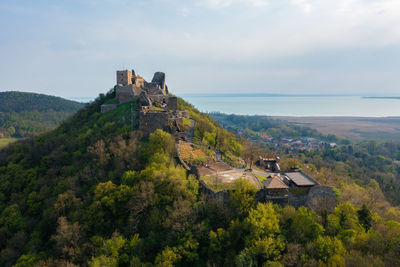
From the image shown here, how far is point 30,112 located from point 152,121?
457ft

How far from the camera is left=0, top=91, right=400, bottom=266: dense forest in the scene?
17.5m

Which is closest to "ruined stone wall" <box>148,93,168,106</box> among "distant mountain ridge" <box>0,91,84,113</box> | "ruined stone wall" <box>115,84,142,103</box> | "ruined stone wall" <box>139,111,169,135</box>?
"ruined stone wall" <box>115,84,142,103</box>

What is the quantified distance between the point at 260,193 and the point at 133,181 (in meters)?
13.0

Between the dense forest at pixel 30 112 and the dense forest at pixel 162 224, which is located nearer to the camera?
the dense forest at pixel 162 224

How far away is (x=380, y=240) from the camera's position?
17.6 m

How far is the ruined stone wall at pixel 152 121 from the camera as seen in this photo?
31.8m

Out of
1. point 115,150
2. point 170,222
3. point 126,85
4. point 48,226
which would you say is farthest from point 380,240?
point 126,85

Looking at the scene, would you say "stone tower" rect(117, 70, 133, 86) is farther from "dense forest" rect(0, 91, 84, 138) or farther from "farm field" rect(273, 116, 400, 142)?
"farm field" rect(273, 116, 400, 142)

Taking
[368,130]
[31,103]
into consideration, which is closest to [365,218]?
[31,103]

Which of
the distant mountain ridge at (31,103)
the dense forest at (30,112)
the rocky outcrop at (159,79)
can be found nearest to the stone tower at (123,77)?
the rocky outcrop at (159,79)

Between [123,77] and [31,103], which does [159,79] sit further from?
[31,103]

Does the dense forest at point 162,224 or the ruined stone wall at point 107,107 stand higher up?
the ruined stone wall at point 107,107

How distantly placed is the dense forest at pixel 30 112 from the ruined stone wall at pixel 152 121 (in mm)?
101491

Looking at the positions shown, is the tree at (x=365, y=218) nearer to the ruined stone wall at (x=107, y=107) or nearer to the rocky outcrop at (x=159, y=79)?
the rocky outcrop at (x=159, y=79)
